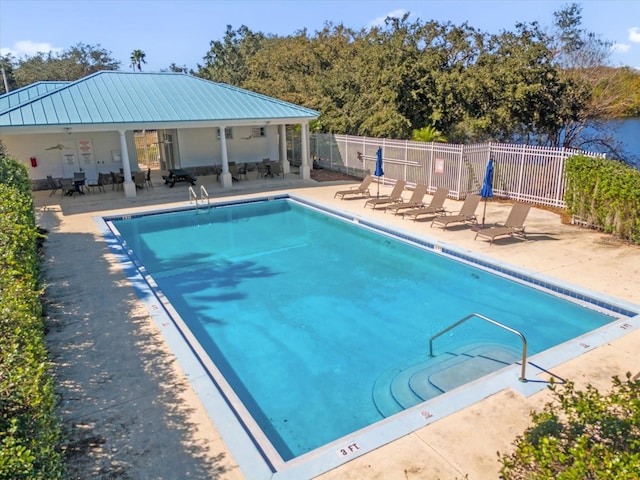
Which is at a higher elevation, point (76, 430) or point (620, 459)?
point (620, 459)

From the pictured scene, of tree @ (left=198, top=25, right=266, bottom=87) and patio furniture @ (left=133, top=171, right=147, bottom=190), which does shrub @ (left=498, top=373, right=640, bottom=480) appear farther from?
tree @ (left=198, top=25, right=266, bottom=87)

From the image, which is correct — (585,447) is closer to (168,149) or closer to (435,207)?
(435,207)

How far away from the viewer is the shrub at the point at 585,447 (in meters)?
2.74

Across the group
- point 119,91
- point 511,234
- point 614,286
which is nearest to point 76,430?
point 614,286

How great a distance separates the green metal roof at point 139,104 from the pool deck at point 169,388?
8460 millimetres

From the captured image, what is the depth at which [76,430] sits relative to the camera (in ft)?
16.7

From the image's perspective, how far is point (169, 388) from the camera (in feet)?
19.5

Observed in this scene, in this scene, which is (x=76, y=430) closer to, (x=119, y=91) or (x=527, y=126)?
(x=119, y=91)

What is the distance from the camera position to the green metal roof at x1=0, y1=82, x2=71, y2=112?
66.0ft

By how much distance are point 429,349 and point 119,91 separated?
1941cm

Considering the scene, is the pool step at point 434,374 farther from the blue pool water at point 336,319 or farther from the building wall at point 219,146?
the building wall at point 219,146

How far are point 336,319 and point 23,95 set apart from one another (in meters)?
20.5

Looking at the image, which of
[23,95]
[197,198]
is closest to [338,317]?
[197,198]

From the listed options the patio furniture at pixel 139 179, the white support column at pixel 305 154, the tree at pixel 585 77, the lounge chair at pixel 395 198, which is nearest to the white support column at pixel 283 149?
the white support column at pixel 305 154
